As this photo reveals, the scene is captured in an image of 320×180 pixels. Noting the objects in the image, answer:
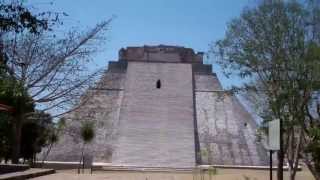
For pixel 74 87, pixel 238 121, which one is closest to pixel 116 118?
pixel 238 121

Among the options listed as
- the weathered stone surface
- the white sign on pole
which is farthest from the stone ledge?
the weathered stone surface

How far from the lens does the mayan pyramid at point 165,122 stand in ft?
132

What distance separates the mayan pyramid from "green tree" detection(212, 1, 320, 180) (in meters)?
17.9

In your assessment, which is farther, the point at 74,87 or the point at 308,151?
the point at 74,87

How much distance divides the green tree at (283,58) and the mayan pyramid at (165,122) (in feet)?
58.6

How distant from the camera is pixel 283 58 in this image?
15812 millimetres

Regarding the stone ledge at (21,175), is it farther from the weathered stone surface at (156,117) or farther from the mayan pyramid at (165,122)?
the weathered stone surface at (156,117)

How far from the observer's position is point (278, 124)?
9289 mm

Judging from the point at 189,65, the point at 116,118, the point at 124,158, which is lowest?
the point at 124,158

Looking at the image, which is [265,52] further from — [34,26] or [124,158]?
[124,158]

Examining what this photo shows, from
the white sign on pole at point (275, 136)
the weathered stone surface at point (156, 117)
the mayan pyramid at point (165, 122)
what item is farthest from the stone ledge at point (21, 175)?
the weathered stone surface at point (156, 117)

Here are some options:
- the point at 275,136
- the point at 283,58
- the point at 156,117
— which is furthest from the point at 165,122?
the point at 275,136

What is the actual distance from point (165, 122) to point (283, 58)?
98.0 ft

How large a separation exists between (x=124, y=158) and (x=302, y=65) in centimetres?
2579
